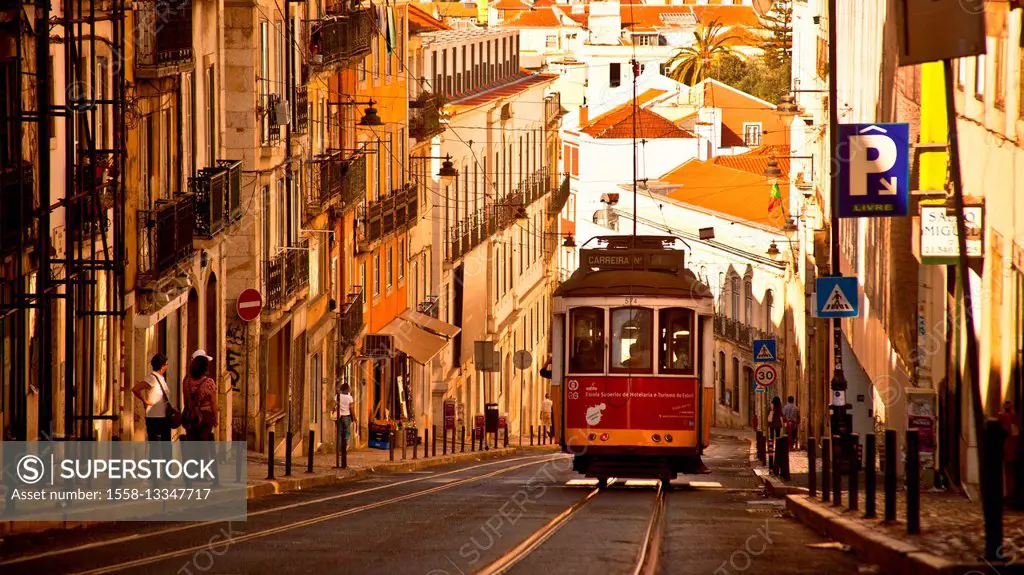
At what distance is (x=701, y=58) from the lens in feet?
400

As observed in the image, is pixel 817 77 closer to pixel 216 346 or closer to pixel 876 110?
pixel 876 110

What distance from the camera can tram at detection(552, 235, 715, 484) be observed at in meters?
24.7

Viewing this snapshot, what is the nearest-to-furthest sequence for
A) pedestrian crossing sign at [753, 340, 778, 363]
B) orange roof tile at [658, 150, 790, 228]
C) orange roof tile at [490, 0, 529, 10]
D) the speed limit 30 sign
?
the speed limit 30 sign < pedestrian crossing sign at [753, 340, 778, 363] < orange roof tile at [658, 150, 790, 228] < orange roof tile at [490, 0, 529, 10]

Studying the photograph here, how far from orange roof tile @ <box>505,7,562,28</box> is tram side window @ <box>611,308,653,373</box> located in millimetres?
124495

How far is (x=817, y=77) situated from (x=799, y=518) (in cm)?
3816

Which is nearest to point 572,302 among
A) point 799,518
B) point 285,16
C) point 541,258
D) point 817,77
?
point 799,518

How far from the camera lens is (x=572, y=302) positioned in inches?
1000

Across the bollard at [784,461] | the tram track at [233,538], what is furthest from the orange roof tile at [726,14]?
the tram track at [233,538]

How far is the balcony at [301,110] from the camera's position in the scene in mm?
35688

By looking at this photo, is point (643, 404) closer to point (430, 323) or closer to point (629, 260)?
point (629, 260)

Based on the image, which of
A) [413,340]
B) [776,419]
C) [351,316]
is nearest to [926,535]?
[351,316]

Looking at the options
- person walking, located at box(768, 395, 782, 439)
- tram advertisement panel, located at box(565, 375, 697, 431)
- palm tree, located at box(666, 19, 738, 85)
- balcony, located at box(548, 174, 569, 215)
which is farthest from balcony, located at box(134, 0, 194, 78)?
palm tree, located at box(666, 19, 738, 85)

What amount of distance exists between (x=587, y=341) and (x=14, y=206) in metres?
10.3

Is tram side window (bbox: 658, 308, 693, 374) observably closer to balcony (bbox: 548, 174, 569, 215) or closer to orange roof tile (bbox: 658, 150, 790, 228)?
orange roof tile (bbox: 658, 150, 790, 228)
